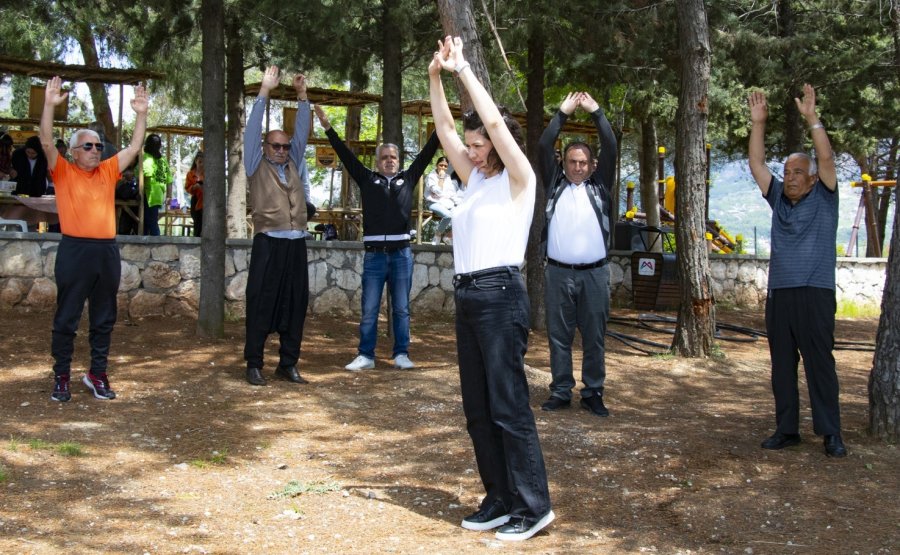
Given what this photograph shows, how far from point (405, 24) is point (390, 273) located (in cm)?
316

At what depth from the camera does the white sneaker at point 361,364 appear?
27.5 feet

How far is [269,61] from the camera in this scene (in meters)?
13.3

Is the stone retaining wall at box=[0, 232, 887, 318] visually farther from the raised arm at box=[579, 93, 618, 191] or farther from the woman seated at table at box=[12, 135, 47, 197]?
the raised arm at box=[579, 93, 618, 191]

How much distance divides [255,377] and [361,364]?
1094mm

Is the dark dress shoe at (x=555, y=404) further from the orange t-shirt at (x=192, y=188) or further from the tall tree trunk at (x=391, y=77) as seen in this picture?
the orange t-shirt at (x=192, y=188)

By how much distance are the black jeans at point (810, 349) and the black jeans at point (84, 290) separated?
417 centimetres

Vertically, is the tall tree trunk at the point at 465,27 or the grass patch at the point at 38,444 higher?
the tall tree trunk at the point at 465,27

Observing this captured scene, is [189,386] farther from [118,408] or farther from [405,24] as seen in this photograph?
[405,24]

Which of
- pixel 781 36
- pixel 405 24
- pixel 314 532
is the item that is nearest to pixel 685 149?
pixel 405 24

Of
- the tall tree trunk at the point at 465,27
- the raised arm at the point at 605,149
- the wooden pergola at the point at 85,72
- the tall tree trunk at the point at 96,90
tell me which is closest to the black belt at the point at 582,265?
the raised arm at the point at 605,149

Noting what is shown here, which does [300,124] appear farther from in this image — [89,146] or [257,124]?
[89,146]

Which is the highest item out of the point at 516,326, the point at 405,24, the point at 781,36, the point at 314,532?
the point at 781,36

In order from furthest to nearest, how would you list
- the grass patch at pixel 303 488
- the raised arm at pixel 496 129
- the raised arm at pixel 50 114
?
the raised arm at pixel 50 114 < the grass patch at pixel 303 488 < the raised arm at pixel 496 129

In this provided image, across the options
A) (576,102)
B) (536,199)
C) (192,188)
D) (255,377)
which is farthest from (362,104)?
(576,102)
